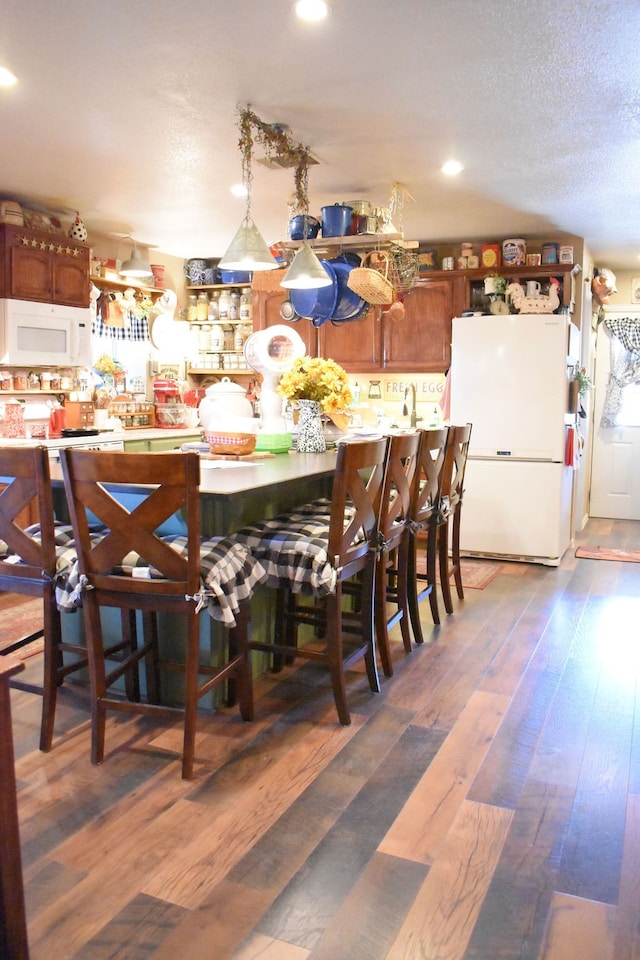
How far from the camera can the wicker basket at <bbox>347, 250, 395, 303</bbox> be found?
362 cm

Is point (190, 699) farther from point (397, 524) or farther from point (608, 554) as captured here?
point (608, 554)

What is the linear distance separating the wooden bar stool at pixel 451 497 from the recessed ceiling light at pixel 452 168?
1.45m

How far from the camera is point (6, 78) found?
307cm

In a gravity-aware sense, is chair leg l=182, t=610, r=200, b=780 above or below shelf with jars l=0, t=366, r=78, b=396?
below

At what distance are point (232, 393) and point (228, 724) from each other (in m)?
1.81

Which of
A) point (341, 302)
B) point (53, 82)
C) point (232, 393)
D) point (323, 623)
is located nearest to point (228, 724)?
point (323, 623)

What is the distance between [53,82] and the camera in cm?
311

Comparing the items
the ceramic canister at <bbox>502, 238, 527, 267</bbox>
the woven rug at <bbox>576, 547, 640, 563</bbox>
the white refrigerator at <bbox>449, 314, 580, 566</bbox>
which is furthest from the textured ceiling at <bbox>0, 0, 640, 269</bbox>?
the woven rug at <bbox>576, 547, 640, 563</bbox>

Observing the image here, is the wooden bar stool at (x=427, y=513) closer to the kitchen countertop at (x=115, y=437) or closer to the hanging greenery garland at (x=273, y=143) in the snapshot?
the hanging greenery garland at (x=273, y=143)

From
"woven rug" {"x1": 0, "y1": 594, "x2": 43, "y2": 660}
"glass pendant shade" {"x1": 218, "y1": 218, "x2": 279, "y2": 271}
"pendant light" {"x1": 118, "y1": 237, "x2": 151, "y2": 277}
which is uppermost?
"pendant light" {"x1": 118, "y1": 237, "x2": 151, "y2": 277}

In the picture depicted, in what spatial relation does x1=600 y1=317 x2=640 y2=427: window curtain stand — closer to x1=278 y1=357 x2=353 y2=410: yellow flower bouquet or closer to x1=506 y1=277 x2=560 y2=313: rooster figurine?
x1=506 y1=277 x2=560 y2=313: rooster figurine

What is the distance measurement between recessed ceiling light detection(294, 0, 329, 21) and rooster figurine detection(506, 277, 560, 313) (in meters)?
3.27

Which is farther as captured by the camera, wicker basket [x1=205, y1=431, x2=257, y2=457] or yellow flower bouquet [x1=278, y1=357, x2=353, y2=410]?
yellow flower bouquet [x1=278, y1=357, x2=353, y2=410]

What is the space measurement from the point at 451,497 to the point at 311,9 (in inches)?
93.2
